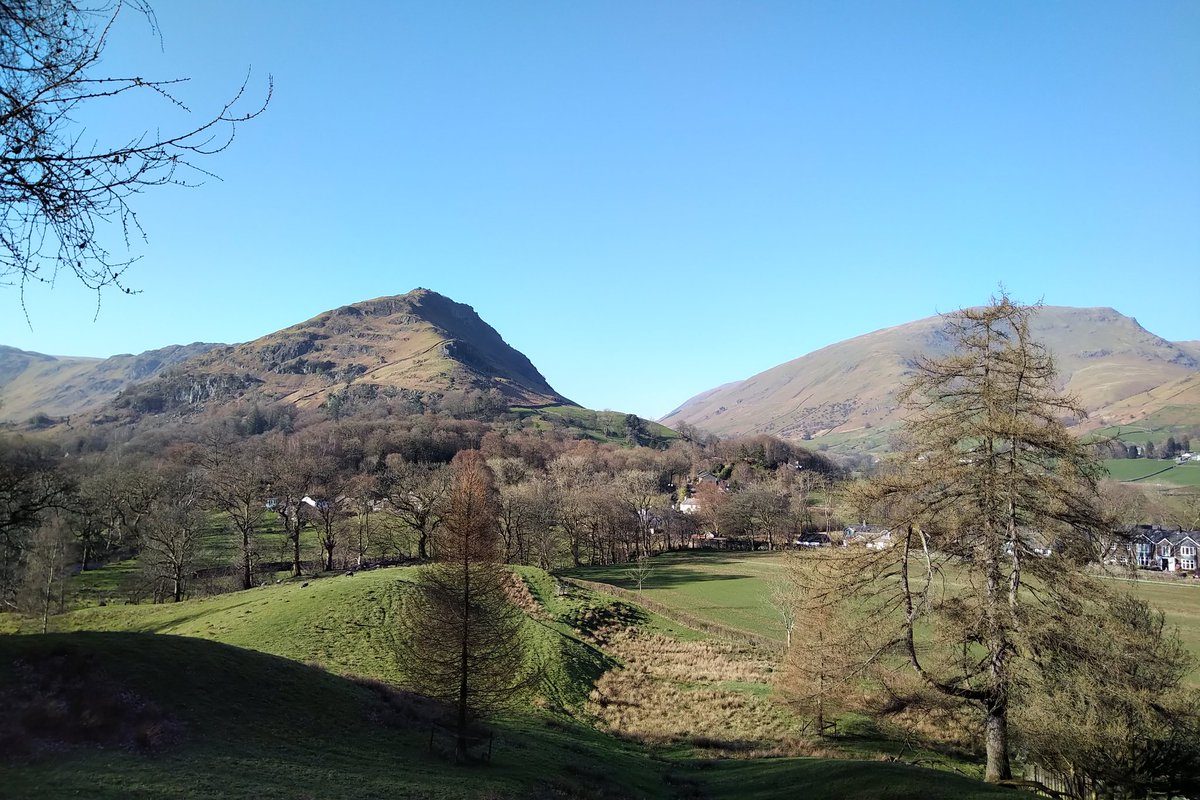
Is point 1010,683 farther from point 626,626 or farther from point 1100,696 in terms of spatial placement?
point 626,626

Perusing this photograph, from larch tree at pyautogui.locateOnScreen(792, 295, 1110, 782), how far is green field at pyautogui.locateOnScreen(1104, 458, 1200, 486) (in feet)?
540

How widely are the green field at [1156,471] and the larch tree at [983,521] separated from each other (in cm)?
16471

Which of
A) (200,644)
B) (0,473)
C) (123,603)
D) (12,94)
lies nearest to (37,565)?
(123,603)

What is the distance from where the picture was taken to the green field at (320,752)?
13.4m

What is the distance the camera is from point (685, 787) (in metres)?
22.8

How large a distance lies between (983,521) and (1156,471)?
203 m

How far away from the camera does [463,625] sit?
68.4 ft

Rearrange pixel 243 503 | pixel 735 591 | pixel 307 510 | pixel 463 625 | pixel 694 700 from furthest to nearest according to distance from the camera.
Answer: pixel 307 510 < pixel 735 591 < pixel 243 503 < pixel 694 700 < pixel 463 625

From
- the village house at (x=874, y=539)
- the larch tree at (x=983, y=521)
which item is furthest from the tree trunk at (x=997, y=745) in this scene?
the village house at (x=874, y=539)

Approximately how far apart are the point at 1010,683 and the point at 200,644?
2712 cm

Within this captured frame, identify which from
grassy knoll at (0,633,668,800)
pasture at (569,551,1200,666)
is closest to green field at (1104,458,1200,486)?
pasture at (569,551,1200,666)

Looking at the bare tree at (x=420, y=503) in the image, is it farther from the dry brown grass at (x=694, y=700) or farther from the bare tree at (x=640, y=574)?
the dry brown grass at (x=694, y=700)

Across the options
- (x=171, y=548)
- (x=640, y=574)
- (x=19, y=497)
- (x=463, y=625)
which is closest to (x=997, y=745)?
(x=463, y=625)

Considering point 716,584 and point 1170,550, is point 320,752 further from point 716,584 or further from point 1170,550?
point 1170,550
